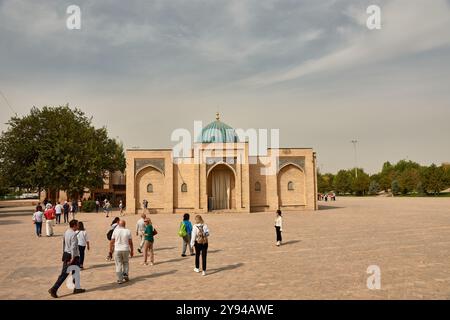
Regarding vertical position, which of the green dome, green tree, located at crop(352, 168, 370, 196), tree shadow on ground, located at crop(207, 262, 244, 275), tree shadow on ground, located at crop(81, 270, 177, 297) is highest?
the green dome

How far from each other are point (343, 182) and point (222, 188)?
2711 inches

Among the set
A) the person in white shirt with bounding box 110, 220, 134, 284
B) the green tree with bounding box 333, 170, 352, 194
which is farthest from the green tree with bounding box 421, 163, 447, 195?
the person in white shirt with bounding box 110, 220, 134, 284

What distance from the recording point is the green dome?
4041 cm

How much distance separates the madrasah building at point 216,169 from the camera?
34438mm

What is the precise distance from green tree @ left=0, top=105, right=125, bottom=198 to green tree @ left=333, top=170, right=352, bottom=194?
7355 centimetres

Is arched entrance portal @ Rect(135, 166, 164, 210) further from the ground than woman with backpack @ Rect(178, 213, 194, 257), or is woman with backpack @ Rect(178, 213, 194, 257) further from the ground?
arched entrance portal @ Rect(135, 166, 164, 210)

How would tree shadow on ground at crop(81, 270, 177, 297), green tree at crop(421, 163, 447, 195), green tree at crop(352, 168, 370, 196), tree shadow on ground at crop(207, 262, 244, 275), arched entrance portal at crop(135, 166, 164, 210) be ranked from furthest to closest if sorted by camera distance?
green tree at crop(352, 168, 370, 196)
green tree at crop(421, 163, 447, 195)
arched entrance portal at crop(135, 166, 164, 210)
tree shadow on ground at crop(207, 262, 244, 275)
tree shadow on ground at crop(81, 270, 177, 297)

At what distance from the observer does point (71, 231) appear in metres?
8.52

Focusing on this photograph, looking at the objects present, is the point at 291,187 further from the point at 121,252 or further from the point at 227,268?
the point at 121,252

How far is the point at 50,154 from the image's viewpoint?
35.5m

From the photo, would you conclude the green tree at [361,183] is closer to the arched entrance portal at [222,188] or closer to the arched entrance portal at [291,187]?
the arched entrance portal at [291,187]

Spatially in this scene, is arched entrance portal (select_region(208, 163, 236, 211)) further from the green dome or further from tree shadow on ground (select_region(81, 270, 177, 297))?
tree shadow on ground (select_region(81, 270, 177, 297))
